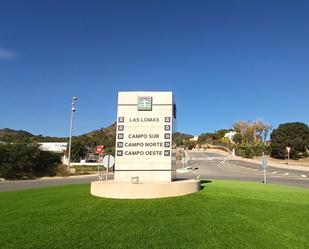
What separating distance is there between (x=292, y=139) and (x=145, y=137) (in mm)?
69221

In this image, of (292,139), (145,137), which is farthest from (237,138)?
(145,137)

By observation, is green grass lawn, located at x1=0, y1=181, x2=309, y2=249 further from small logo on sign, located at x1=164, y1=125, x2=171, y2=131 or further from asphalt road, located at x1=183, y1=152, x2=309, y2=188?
asphalt road, located at x1=183, y1=152, x2=309, y2=188

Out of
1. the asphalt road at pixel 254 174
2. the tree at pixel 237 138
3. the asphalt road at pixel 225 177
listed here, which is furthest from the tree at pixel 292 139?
the tree at pixel 237 138

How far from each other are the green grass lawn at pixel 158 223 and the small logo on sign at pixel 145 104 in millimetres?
3983

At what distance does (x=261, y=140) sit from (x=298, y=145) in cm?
4220

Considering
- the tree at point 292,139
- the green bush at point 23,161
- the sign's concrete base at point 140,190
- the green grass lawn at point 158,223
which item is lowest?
the green grass lawn at point 158,223

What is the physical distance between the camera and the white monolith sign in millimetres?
13500

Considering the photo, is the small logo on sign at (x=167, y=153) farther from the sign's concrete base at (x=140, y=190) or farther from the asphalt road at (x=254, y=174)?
the asphalt road at (x=254, y=174)

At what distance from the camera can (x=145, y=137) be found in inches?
538

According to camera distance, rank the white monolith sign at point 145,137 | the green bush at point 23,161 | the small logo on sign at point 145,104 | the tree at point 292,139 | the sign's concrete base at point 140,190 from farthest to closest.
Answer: the tree at point 292,139 < the green bush at point 23,161 < the small logo on sign at point 145,104 < the white monolith sign at point 145,137 < the sign's concrete base at point 140,190

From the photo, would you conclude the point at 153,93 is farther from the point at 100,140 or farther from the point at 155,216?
the point at 100,140

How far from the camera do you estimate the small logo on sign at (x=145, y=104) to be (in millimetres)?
13844

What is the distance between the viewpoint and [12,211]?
10.2m

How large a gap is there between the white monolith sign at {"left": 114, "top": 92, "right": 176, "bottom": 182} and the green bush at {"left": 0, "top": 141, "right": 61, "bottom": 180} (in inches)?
959
